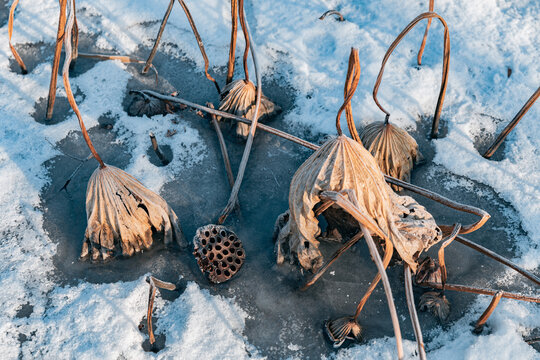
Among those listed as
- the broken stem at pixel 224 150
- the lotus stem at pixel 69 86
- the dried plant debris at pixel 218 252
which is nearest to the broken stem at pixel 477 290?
the dried plant debris at pixel 218 252

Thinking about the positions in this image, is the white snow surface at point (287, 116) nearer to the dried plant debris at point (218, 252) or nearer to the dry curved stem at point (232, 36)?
the dried plant debris at point (218, 252)

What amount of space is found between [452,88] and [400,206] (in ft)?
5.19

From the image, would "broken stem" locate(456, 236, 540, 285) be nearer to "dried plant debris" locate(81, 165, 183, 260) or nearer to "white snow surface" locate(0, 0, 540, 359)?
"white snow surface" locate(0, 0, 540, 359)

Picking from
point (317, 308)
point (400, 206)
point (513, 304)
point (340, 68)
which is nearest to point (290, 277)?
point (317, 308)

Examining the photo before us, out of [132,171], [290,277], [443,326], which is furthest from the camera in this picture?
[132,171]

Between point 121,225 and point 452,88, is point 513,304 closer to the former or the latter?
point 452,88

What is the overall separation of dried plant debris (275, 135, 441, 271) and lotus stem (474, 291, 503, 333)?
449 millimetres

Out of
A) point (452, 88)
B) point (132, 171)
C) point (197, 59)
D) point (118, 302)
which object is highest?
point (452, 88)

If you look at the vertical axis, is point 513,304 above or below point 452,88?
below

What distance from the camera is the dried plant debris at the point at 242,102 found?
146 inches

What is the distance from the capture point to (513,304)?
291 cm

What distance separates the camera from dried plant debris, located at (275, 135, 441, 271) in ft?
8.68

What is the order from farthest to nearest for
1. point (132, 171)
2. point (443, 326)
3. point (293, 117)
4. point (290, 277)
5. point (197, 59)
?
point (197, 59), point (293, 117), point (132, 171), point (290, 277), point (443, 326)

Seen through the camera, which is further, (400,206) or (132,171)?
(132,171)
